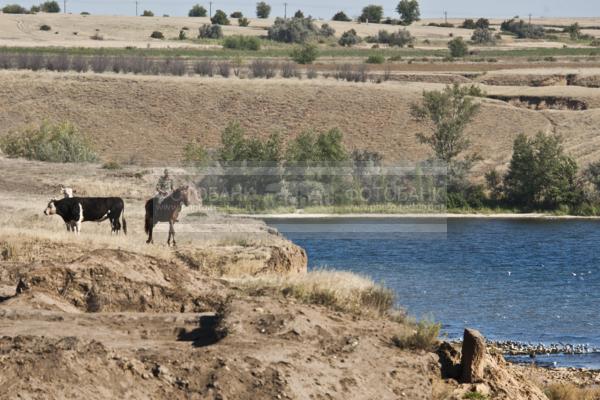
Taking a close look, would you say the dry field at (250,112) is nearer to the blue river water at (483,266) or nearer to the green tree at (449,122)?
the green tree at (449,122)

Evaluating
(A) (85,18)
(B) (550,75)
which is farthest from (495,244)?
(A) (85,18)

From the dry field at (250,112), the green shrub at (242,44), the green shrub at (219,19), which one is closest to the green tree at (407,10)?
the green shrub at (219,19)

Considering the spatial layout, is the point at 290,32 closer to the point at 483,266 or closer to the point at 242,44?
the point at 242,44

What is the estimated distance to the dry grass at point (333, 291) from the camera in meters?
19.6

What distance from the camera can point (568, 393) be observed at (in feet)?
69.3

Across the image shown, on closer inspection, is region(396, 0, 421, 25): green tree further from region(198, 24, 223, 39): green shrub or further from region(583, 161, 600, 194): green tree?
region(583, 161, 600, 194): green tree

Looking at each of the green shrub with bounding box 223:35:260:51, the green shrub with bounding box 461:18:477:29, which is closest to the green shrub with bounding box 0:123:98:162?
the green shrub with bounding box 223:35:260:51

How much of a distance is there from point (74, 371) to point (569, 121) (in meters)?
69.0

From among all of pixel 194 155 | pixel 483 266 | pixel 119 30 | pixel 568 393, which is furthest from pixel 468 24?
pixel 568 393

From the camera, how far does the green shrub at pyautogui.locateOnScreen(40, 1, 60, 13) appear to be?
Answer: 570 feet

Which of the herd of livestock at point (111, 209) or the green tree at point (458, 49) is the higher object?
the green tree at point (458, 49)

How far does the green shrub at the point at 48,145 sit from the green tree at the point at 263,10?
405 feet

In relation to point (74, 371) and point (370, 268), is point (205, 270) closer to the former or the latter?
point (74, 371)

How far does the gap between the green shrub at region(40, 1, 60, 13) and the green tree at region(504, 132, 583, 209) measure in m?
118
